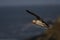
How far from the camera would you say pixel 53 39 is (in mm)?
2354

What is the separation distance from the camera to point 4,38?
299 inches

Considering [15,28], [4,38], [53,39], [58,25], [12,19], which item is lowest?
[53,39]

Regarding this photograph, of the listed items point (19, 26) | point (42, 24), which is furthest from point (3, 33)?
point (42, 24)

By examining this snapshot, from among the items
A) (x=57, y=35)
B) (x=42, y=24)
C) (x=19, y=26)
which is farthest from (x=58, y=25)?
(x=19, y=26)

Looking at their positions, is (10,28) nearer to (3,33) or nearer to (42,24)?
(3,33)

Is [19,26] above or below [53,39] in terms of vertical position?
above

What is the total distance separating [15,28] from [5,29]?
2.84 ft

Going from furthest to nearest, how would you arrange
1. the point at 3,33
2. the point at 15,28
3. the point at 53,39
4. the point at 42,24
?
the point at 3,33
the point at 15,28
the point at 42,24
the point at 53,39

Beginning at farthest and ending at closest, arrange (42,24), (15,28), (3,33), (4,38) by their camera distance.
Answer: (3,33)
(15,28)
(4,38)
(42,24)

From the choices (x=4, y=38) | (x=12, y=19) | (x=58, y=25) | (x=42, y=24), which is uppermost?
(x=12, y=19)

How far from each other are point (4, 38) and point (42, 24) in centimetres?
433

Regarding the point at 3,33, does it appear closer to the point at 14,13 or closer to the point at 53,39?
the point at 14,13

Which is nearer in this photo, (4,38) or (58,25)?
(58,25)

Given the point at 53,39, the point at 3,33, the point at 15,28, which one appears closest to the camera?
the point at 53,39
